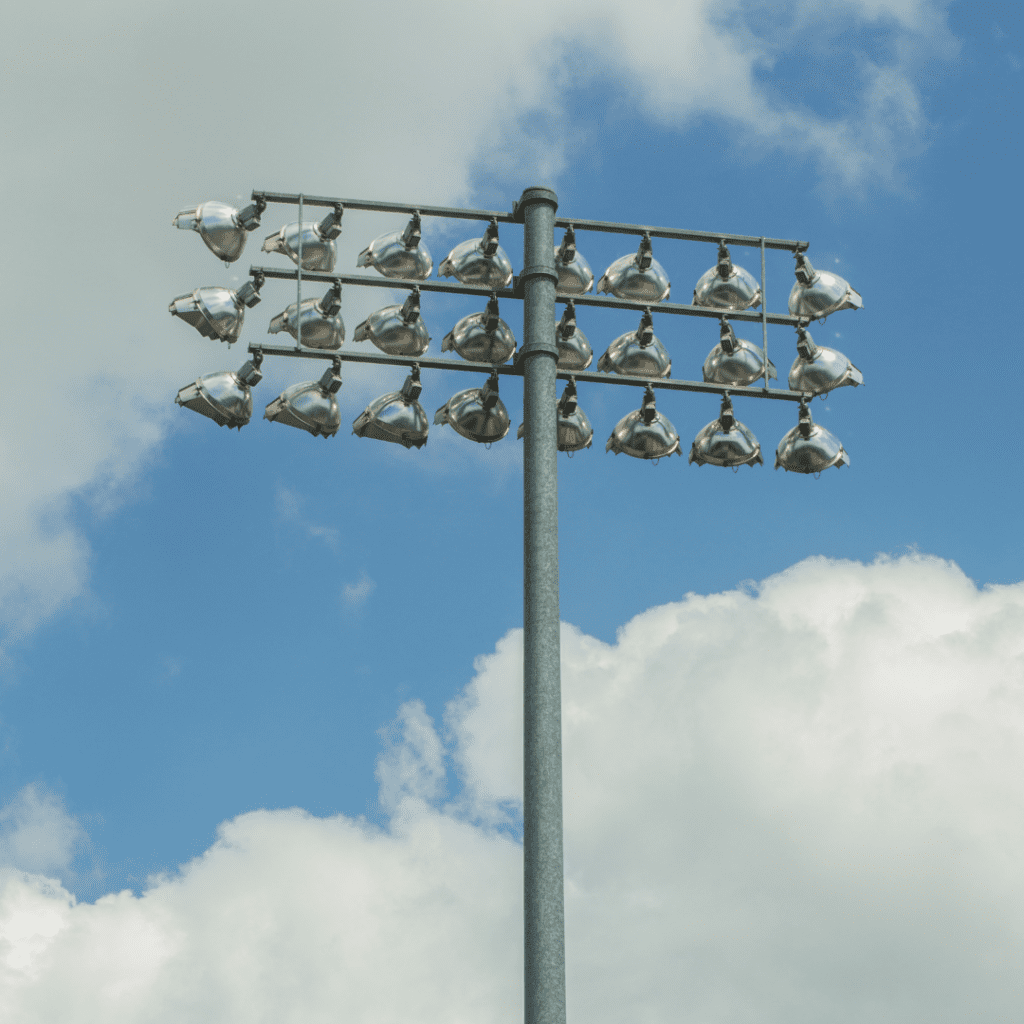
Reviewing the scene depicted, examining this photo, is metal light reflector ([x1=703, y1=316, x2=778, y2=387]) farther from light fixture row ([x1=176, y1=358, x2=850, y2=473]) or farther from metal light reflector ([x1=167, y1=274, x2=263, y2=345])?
metal light reflector ([x1=167, y1=274, x2=263, y2=345])

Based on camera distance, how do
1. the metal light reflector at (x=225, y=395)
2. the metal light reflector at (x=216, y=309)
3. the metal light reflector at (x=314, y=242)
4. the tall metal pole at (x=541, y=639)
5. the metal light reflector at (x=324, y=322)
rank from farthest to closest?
the metal light reflector at (x=314, y=242) < the metal light reflector at (x=324, y=322) < the metal light reflector at (x=216, y=309) < the metal light reflector at (x=225, y=395) < the tall metal pole at (x=541, y=639)

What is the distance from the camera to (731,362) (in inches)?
478

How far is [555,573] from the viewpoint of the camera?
10.2 meters

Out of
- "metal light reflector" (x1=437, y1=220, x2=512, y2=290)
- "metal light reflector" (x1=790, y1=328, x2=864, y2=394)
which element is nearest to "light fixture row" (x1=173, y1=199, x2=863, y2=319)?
"metal light reflector" (x1=437, y1=220, x2=512, y2=290)

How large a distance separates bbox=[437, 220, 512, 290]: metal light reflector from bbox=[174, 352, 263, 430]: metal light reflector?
65.1 inches

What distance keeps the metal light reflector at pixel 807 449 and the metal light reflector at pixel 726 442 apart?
275 millimetres

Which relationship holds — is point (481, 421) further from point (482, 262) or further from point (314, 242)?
point (314, 242)

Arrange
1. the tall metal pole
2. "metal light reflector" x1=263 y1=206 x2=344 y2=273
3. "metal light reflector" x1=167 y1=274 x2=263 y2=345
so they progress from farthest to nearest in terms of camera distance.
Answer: "metal light reflector" x1=263 y1=206 x2=344 y2=273 → "metal light reflector" x1=167 y1=274 x2=263 y2=345 → the tall metal pole

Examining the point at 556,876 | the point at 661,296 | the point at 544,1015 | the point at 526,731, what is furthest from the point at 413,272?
the point at 544,1015

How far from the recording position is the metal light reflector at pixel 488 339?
11.5 metres

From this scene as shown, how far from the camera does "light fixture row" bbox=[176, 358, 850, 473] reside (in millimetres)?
11422

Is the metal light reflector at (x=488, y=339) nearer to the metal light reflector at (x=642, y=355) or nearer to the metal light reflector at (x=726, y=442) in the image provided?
the metal light reflector at (x=642, y=355)

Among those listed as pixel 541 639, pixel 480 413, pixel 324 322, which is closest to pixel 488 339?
pixel 480 413

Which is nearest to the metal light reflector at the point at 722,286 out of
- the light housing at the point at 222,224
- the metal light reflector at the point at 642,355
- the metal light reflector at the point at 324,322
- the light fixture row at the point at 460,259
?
the light fixture row at the point at 460,259
